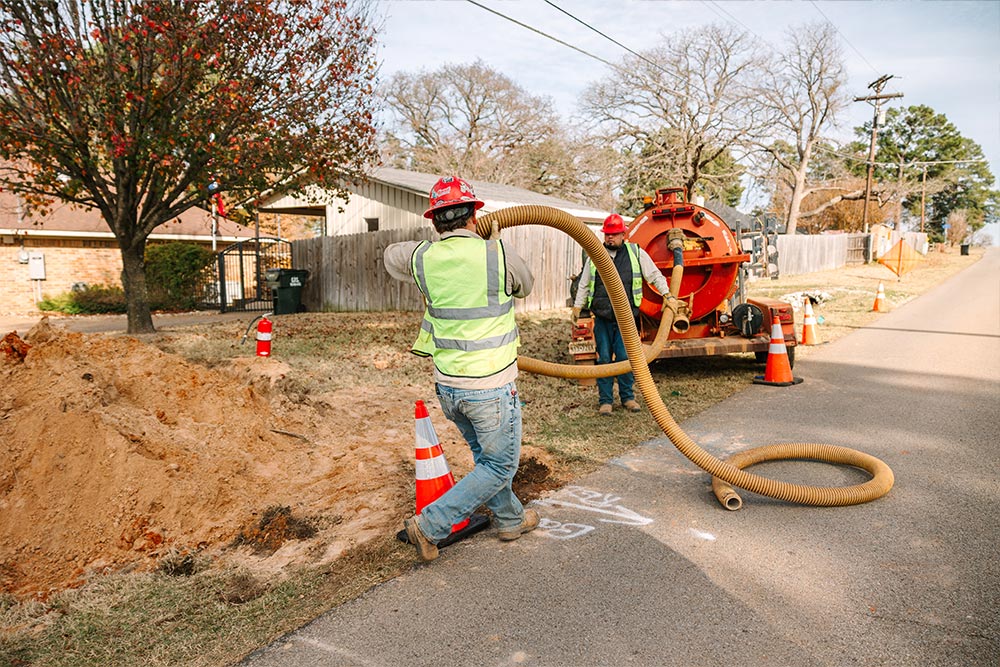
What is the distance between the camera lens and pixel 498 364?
355 cm

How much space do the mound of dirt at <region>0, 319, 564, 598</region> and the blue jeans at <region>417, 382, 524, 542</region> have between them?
588mm

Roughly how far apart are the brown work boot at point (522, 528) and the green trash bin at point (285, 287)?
15.9 m

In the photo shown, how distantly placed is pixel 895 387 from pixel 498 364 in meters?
6.57

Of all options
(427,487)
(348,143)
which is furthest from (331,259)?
(427,487)

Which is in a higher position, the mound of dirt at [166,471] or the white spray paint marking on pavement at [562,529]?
the mound of dirt at [166,471]

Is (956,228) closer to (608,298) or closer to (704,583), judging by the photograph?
(608,298)

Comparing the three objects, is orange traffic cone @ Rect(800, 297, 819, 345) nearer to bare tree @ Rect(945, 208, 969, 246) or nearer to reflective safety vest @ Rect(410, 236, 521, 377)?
reflective safety vest @ Rect(410, 236, 521, 377)

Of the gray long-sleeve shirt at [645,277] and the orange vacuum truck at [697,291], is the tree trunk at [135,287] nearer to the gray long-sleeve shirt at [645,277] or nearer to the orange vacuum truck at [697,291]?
the orange vacuum truck at [697,291]

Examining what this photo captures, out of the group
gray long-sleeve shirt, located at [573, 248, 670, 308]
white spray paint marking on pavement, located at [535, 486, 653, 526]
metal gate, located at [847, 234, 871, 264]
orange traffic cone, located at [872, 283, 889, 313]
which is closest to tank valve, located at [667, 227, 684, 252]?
gray long-sleeve shirt, located at [573, 248, 670, 308]

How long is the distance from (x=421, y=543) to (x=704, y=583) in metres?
1.47

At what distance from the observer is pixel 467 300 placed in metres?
3.50

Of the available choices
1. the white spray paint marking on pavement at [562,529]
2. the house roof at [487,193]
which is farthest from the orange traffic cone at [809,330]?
the white spray paint marking on pavement at [562,529]

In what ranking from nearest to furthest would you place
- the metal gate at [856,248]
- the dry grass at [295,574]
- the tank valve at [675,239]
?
the dry grass at [295,574] < the tank valve at [675,239] < the metal gate at [856,248]

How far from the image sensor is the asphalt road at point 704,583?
2811mm
